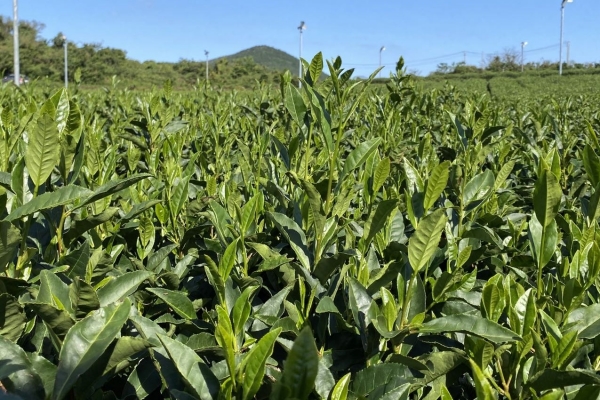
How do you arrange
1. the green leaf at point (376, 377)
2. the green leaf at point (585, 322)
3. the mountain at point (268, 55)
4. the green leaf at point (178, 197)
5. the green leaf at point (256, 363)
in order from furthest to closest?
the mountain at point (268, 55) < the green leaf at point (178, 197) < the green leaf at point (585, 322) < the green leaf at point (376, 377) < the green leaf at point (256, 363)

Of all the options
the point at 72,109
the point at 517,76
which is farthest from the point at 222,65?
the point at 72,109

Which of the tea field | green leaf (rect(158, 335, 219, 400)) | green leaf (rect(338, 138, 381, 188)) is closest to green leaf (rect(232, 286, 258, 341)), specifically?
the tea field

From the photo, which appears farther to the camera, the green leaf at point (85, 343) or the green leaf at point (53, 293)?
the green leaf at point (53, 293)

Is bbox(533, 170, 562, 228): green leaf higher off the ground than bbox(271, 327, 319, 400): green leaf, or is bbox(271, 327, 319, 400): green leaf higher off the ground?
bbox(533, 170, 562, 228): green leaf

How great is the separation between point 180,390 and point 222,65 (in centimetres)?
5881

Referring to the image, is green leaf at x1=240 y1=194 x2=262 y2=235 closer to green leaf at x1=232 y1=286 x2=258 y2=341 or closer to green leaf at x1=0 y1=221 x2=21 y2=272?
green leaf at x1=232 y1=286 x2=258 y2=341

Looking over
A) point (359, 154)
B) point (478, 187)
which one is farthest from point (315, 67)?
point (478, 187)

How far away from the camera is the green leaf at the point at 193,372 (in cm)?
99

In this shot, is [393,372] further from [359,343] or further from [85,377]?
[85,377]

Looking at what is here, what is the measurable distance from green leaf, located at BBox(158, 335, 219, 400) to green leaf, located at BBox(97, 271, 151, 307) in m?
0.31

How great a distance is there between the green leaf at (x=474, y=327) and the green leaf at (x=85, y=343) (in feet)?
2.07

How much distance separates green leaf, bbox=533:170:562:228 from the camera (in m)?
1.20

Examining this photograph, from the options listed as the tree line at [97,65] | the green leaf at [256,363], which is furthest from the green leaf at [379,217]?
the tree line at [97,65]

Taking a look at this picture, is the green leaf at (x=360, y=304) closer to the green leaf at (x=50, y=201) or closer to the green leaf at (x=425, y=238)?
the green leaf at (x=425, y=238)
